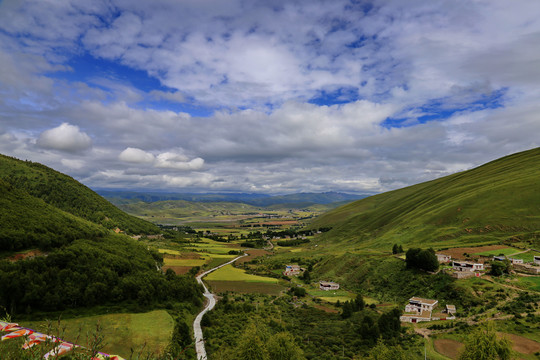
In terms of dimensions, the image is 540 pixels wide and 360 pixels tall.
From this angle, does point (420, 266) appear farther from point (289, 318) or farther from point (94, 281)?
point (94, 281)

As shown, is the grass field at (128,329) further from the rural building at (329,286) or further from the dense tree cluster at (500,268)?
the dense tree cluster at (500,268)

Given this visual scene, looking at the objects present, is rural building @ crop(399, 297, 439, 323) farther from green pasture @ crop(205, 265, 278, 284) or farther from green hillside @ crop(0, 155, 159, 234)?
green hillside @ crop(0, 155, 159, 234)

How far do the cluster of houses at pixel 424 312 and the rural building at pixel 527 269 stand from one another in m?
25.9

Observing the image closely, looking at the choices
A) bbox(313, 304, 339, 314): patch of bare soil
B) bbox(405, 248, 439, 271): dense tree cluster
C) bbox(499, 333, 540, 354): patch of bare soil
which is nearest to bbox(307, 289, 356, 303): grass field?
bbox(313, 304, 339, 314): patch of bare soil

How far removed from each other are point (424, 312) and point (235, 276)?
75.3 metres

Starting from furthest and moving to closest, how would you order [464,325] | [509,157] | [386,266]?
1. [509,157]
2. [386,266]
3. [464,325]

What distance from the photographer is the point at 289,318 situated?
7056cm

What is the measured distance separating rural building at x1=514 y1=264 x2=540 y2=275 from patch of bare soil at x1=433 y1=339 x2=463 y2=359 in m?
37.7

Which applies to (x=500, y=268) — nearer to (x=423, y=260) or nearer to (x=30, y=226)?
(x=423, y=260)

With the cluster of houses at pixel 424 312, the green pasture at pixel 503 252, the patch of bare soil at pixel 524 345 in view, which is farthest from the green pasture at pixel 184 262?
the patch of bare soil at pixel 524 345

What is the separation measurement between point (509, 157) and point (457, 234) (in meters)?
128

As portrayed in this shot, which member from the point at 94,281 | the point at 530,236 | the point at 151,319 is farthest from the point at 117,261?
the point at 530,236

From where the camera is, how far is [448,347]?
48.0 meters

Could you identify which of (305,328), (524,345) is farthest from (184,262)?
(524,345)
